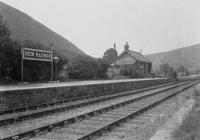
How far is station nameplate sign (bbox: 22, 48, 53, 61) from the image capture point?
25.9 m

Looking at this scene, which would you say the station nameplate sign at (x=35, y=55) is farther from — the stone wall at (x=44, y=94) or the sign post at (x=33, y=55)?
the stone wall at (x=44, y=94)

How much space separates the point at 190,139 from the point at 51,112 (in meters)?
7.50

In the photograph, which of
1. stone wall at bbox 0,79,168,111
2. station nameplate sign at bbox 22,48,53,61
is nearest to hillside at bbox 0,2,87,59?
station nameplate sign at bbox 22,48,53,61

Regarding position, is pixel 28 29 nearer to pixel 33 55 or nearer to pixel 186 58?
pixel 186 58

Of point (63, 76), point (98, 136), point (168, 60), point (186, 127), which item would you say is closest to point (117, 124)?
point (98, 136)

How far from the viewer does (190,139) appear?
6.93m

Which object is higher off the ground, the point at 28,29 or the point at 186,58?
the point at 28,29

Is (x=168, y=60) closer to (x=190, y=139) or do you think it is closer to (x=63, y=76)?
(x=63, y=76)

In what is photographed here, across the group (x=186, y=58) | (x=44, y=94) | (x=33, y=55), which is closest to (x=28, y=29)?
(x=186, y=58)

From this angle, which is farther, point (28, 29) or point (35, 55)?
point (28, 29)

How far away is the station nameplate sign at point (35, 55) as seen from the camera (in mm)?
25906

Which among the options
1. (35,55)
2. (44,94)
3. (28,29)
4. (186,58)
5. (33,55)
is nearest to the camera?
(44,94)

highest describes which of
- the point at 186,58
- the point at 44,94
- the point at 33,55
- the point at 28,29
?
the point at 28,29

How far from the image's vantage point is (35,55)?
89.1ft
